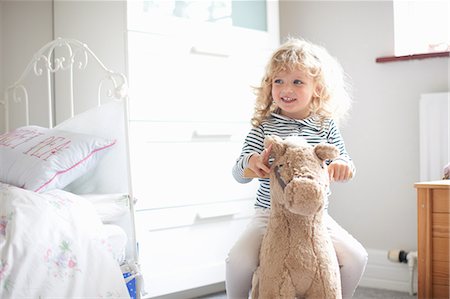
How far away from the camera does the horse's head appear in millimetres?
1058

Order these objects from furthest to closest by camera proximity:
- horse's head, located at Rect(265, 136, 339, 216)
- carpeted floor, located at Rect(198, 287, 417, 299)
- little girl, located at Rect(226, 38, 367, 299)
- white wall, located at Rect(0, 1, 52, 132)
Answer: white wall, located at Rect(0, 1, 52, 132), carpeted floor, located at Rect(198, 287, 417, 299), little girl, located at Rect(226, 38, 367, 299), horse's head, located at Rect(265, 136, 339, 216)

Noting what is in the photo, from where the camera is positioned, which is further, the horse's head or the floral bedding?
the floral bedding

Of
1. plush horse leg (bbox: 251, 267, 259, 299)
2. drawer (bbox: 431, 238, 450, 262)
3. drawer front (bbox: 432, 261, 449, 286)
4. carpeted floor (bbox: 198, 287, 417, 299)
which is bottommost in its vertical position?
carpeted floor (bbox: 198, 287, 417, 299)

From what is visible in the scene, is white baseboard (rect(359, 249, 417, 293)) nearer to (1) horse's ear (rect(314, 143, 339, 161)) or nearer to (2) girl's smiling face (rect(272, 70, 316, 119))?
(2) girl's smiling face (rect(272, 70, 316, 119))

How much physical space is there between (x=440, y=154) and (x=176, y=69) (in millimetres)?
1020

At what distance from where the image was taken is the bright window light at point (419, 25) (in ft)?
7.25

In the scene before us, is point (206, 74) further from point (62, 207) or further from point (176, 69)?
point (62, 207)

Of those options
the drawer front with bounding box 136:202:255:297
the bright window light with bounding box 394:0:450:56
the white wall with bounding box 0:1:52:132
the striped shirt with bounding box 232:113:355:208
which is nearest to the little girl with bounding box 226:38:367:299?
the striped shirt with bounding box 232:113:355:208

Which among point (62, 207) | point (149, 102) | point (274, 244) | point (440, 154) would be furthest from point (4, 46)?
point (440, 154)

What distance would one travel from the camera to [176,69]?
80.9 inches

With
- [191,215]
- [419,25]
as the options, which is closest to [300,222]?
[191,215]

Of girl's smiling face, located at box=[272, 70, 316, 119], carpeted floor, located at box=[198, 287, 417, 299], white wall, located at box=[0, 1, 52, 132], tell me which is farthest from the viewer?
white wall, located at box=[0, 1, 52, 132]

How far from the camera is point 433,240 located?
5.79ft

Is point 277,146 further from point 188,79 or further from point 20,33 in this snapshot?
point 20,33
